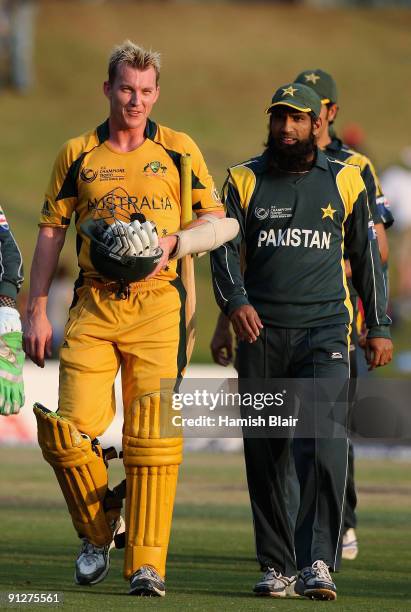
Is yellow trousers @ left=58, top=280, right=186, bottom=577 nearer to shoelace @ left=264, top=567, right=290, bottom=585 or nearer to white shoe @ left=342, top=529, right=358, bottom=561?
shoelace @ left=264, top=567, right=290, bottom=585

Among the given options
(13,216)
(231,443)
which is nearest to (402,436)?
(231,443)

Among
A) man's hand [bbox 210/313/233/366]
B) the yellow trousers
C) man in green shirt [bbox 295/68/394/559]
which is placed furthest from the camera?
man in green shirt [bbox 295/68/394/559]

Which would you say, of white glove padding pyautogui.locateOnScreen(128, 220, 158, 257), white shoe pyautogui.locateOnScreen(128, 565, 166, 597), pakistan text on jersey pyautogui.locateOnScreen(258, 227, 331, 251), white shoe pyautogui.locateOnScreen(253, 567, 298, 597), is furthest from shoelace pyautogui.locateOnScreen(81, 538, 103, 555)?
pakistan text on jersey pyautogui.locateOnScreen(258, 227, 331, 251)

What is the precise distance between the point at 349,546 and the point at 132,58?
3.56 metres

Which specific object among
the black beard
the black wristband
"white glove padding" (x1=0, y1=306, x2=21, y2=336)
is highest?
the black beard

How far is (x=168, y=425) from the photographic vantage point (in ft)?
25.7

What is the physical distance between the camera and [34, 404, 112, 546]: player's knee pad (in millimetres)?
7855

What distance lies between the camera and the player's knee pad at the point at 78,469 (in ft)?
25.8

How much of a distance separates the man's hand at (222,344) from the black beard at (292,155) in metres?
0.98

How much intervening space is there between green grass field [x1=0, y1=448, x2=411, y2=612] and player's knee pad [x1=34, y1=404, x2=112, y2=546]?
32cm

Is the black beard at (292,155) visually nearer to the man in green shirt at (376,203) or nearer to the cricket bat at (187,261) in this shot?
the cricket bat at (187,261)

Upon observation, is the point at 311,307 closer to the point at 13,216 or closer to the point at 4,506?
the point at 4,506

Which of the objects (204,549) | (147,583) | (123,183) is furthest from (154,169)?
(204,549)

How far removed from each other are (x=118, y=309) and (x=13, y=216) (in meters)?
26.1
